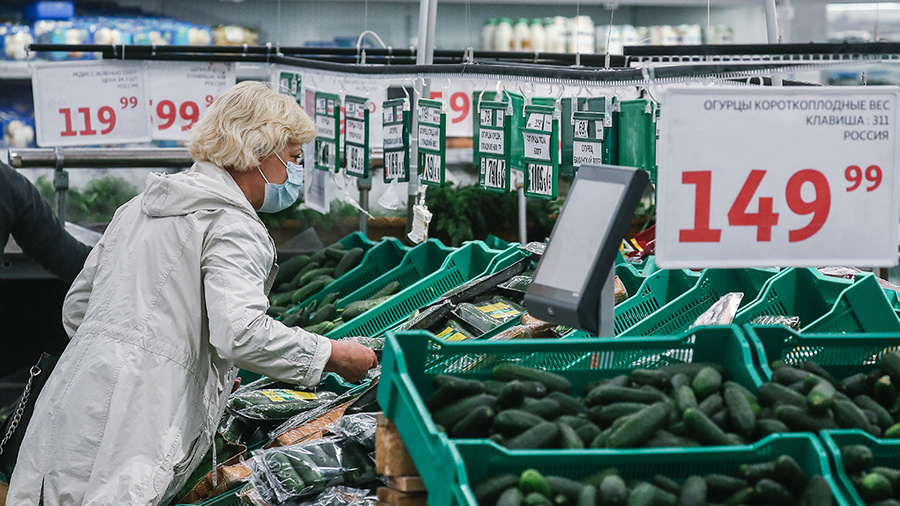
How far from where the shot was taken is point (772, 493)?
1899 mm

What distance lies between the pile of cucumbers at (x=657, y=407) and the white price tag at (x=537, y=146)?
1.38m

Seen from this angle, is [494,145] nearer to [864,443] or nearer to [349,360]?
[349,360]

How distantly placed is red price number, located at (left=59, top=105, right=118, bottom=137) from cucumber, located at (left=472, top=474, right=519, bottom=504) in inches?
185

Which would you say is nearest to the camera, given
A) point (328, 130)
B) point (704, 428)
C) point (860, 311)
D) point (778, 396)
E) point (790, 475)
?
point (790, 475)

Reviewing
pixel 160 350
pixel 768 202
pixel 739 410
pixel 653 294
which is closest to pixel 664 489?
pixel 739 410

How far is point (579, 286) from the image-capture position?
2.09 meters

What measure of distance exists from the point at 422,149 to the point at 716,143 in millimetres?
2081

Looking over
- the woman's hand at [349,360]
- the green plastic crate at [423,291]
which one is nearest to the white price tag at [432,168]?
the green plastic crate at [423,291]

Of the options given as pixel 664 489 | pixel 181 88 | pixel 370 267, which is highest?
pixel 181 88

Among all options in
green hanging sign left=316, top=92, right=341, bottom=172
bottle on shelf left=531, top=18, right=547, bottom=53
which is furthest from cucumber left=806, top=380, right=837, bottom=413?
bottle on shelf left=531, top=18, right=547, bottom=53

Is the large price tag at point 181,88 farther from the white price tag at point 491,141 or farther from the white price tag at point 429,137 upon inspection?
the white price tag at point 491,141

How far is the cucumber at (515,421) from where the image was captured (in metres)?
2.08

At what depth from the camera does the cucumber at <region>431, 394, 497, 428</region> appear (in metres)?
2.11

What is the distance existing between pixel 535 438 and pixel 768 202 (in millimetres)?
708
